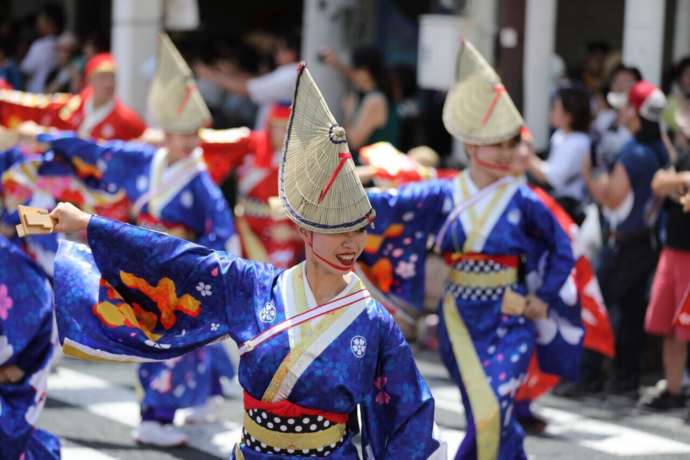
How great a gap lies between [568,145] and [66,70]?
522 cm

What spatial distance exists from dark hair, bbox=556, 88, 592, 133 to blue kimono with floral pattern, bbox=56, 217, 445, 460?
4.37 m

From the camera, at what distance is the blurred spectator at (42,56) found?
1307 centimetres

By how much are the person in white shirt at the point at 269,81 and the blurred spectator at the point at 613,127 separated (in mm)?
1895

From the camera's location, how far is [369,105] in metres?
9.58

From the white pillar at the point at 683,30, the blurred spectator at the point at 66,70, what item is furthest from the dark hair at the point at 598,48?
the blurred spectator at the point at 66,70

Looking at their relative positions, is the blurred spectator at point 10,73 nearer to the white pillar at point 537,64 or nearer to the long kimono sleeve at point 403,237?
the white pillar at point 537,64

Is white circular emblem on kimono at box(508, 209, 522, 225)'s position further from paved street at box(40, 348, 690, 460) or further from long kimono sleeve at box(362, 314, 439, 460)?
long kimono sleeve at box(362, 314, 439, 460)

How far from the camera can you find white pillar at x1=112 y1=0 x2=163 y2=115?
11789 mm

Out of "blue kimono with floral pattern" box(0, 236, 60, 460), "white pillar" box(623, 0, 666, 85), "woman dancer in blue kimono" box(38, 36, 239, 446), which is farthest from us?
"white pillar" box(623, 0, 666, 85)

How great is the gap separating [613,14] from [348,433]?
31.6 ft

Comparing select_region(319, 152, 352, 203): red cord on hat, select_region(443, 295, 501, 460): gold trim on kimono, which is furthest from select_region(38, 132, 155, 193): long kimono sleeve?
select_region(319, 152, 352, 203): red cord on hat

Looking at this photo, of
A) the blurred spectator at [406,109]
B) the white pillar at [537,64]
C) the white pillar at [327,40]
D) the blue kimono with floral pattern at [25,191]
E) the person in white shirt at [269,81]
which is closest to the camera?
the blue kimono with floral pattern at [25,191]

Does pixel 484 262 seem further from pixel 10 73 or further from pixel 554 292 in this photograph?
pixel 10 73

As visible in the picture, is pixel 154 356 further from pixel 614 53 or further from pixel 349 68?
pixel 614 53
